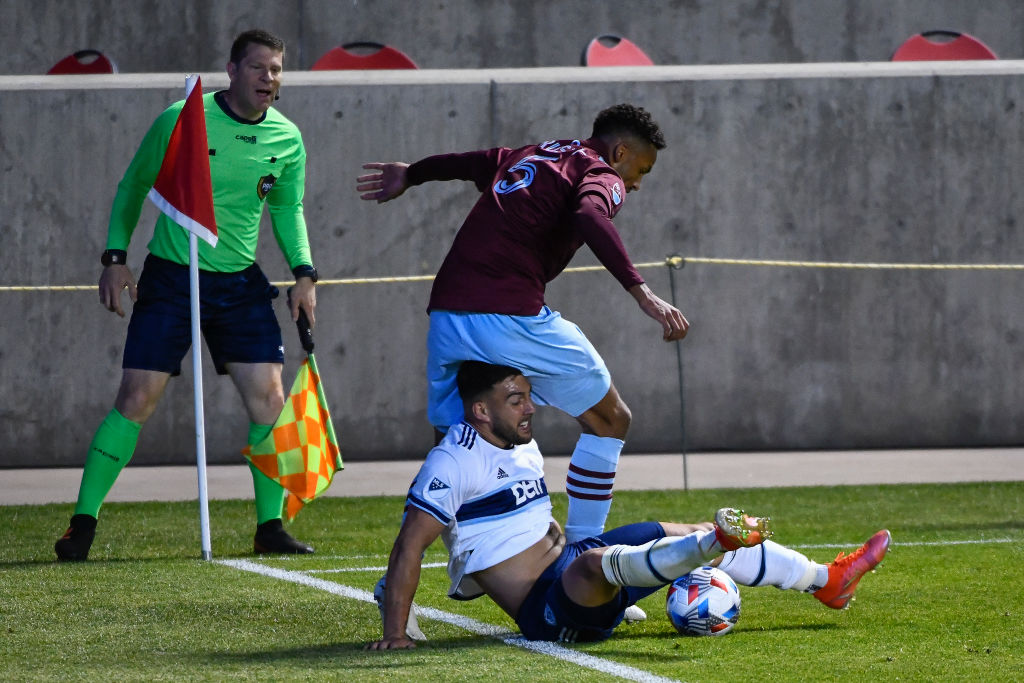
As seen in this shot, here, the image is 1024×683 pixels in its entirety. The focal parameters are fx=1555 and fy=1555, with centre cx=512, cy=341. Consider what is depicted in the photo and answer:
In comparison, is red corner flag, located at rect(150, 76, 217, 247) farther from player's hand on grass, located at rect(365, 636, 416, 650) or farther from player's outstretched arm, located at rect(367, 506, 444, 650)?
player's hand on grass, located at rect(365, 636, 416, 650)

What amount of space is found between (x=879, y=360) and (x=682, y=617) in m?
7.60

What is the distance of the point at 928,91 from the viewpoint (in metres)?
11.8

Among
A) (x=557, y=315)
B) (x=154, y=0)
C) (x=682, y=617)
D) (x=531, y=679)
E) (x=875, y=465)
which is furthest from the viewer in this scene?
(x=154, y=0)

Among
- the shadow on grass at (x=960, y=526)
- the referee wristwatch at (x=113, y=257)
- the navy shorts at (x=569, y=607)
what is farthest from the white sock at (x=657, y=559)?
the shadow on grass at (x=960, y=526)

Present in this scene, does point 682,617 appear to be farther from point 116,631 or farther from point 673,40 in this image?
point 673,40

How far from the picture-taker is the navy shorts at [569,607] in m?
4.53

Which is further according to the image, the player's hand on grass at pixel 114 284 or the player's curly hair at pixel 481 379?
the player's hand on grass at pixel 114 284

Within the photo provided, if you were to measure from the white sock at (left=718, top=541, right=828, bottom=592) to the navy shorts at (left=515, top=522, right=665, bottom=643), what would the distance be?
27 cm

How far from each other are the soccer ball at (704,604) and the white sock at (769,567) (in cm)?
6

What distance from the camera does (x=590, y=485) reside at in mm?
5352

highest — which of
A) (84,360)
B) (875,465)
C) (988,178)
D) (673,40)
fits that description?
(673,40)

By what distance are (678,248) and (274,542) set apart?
5536 mm

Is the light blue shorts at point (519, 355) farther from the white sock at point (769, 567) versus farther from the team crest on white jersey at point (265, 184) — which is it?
the team crest on white jersey at point (265, 184)

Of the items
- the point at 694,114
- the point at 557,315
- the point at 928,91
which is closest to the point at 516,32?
the point at 694,114
